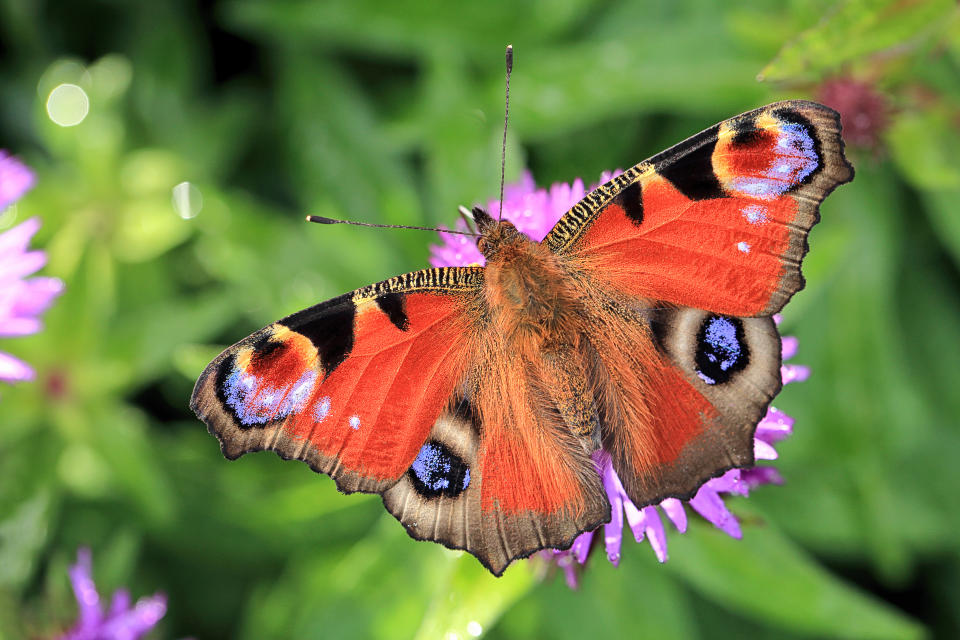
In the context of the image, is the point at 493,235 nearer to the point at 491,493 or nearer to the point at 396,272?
the point at 491,493

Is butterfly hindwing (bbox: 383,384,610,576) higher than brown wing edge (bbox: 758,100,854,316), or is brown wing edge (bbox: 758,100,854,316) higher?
brown wing edge (bbox: 758,100,854,316)

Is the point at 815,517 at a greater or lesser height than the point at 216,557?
greater

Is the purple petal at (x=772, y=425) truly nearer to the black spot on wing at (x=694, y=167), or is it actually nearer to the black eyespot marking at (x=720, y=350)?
the black eyespot marking at (x=720, y=350)

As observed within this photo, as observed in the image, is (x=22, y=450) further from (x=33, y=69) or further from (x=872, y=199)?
(x=872, y=199)

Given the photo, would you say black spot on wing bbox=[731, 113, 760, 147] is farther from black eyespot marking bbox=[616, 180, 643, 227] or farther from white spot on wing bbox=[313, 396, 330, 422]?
white spot on wing bbox=[313, 396, 330, 422]

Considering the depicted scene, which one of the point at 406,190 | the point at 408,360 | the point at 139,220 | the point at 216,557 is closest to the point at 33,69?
the point at 139,220

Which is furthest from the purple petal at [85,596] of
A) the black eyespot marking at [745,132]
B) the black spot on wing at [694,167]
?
the black eyespot marking at [745,132]

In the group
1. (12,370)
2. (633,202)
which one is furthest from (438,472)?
(12,370)

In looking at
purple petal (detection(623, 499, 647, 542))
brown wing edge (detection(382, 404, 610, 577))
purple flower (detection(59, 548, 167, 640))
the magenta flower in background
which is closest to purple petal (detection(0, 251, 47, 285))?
the magenta flower in background
